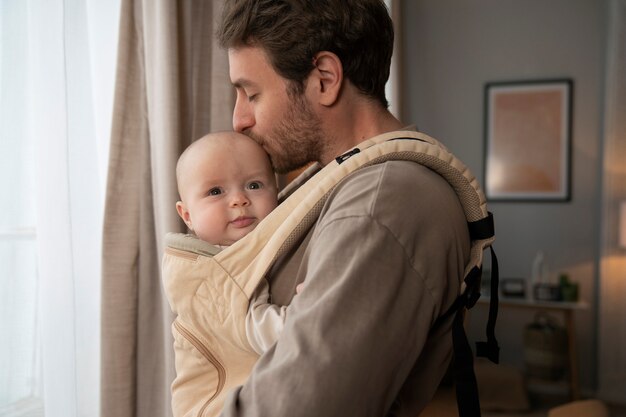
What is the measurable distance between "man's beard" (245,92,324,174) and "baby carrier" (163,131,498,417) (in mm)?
154

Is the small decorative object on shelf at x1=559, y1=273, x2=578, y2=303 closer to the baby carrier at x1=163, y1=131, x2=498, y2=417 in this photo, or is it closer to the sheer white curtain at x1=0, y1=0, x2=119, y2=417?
the baby carrier at x1=163, y1=131, x2=498, y2=417

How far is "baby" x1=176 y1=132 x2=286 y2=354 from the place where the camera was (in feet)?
4.06

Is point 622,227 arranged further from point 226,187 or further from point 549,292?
point 226,187

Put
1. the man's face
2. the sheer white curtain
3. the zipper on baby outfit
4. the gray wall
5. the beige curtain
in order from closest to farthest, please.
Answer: the zipper on baby outfit < the man's face < the sheer white curtain < the beige curtain < the gray wall

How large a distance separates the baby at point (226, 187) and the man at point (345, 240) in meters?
0.09

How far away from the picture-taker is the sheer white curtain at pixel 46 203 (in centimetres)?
136

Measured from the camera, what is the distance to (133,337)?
1.70m

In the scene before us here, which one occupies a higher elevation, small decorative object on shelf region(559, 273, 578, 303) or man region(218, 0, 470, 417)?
man region(218, 0, 470, 417)

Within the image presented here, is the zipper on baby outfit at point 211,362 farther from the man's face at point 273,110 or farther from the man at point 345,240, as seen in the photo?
the man's face at point 273,110

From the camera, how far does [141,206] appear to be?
5.80ft

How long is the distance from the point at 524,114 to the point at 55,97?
4.02 metres

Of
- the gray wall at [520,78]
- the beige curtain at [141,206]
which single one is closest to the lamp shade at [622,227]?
the gray wall at [520,78]

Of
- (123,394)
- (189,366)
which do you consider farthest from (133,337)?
(189,366)

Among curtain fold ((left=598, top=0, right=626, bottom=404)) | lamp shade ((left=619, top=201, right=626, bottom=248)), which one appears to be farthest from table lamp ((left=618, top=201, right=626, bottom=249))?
curtain fold ((left=598, top=0, right=626, bottom=404))
